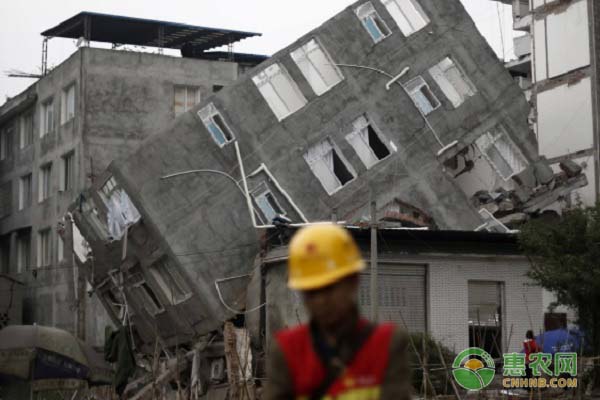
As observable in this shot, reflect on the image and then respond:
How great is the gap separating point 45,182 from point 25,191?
102 inches

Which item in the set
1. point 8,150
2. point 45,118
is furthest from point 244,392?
point 8,150

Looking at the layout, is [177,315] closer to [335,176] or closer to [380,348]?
[335,176]

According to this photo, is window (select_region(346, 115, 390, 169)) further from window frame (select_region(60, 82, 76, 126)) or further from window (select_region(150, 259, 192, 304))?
window frame (select_region(60, 82, 76, 126))

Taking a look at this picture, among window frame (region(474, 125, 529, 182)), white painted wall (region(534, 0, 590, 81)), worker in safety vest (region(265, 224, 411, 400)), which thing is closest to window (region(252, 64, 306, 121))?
window frame (region(474, 125, 529, 182))

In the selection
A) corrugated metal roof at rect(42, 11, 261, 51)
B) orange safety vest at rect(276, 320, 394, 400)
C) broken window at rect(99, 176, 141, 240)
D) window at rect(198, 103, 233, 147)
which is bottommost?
orange safety vest at rect(276, 320, 394, 400)

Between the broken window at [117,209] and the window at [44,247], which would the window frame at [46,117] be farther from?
the broken window at [117,209]

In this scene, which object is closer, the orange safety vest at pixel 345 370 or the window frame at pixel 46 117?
the orange safety vest at pixel 345 370

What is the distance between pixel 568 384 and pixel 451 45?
13.7 meters

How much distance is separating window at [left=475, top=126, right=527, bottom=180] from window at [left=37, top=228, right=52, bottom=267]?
19.2m

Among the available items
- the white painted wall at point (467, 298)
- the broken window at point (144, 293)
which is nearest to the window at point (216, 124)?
the broken window at point (144, 293)

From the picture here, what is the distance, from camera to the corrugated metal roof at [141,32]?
43062 mm

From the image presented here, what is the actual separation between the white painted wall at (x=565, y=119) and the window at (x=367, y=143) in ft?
19.8

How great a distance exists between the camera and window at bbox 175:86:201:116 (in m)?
42.3

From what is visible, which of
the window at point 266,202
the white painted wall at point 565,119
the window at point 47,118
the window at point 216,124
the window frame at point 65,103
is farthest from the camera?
the window at point 47,118
